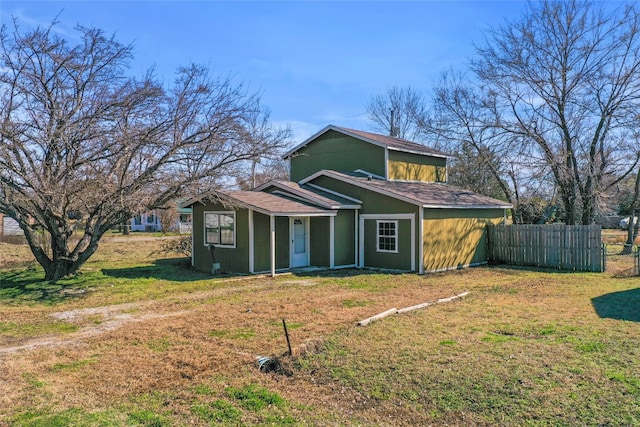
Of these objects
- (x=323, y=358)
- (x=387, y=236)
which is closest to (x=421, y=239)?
(x=387, y=236)

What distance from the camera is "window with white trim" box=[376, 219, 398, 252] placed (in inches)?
611

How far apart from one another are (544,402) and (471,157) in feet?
71.9

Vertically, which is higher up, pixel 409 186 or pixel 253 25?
pixel 253 25

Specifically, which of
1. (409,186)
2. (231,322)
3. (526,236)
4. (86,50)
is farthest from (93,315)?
(526,236)

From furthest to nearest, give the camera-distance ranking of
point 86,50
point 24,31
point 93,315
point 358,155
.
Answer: point 358,155 < point 86,50 < point 24,31 < point 93,315

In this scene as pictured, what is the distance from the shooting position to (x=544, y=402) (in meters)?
4.50

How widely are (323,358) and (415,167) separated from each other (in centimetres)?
1506

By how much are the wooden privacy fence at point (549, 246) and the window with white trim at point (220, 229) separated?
10140 millimetres

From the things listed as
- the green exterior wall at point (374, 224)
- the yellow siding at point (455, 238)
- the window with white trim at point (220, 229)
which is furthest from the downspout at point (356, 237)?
the window with white trim at point (220, 229)

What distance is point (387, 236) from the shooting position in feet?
51.8

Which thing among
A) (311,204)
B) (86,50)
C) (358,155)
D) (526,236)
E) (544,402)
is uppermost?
(86,50)

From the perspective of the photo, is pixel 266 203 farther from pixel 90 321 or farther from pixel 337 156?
pixel 90 321

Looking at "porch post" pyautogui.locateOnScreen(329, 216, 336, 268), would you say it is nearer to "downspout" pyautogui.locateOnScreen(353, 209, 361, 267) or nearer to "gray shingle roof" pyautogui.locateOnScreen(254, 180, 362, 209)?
"gray shingle roof" pyautogui.locateOnScreen(254, 180, 362, 209)

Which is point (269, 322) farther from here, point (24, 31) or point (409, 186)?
point (409, 186)
